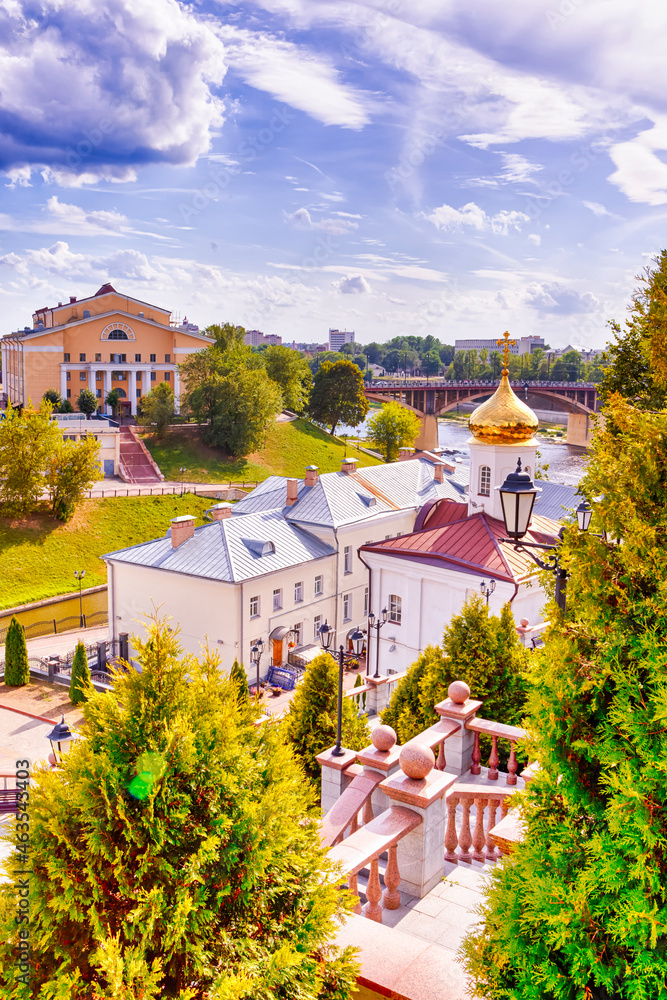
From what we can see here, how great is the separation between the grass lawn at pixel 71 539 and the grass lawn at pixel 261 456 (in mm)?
6871

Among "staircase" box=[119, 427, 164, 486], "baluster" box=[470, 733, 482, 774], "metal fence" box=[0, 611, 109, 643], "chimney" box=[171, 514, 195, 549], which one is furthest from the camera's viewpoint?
"staircase" box=[119, 427, 164, 486]

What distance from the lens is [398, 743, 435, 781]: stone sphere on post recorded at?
6109 millimetres

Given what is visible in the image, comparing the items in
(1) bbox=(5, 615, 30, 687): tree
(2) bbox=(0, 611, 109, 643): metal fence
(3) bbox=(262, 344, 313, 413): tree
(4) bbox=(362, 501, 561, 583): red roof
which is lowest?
(2) bbox=(0, 611, 109, 643): metal fence

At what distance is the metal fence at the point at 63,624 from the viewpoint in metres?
33.8

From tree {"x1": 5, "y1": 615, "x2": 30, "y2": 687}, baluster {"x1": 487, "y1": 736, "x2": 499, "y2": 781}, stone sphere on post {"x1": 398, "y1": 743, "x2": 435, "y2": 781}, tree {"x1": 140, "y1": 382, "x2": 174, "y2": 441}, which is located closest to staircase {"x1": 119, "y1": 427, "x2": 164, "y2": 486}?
tree {"x1": 140, "y1": 382, "x2": 174, "y2": 441}

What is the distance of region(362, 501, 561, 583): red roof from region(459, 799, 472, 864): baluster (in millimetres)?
13098

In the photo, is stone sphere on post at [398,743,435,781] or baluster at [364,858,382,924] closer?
baluster at [364,858,382,924]

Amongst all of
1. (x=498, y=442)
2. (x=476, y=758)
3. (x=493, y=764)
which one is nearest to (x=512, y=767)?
(x=493, y=764)

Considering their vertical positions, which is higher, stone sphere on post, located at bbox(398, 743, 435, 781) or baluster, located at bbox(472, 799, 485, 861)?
stone sphere on post, located at bbox(398, 743, 435, 781)

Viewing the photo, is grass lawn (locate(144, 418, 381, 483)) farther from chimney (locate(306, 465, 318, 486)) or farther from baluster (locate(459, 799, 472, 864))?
baluster (locate(459, 799, 472, 864))

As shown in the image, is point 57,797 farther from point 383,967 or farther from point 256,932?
point 383,967

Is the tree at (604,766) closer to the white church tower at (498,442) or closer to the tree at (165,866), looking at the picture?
the tree at (165,866)

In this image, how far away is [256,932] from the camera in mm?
3410

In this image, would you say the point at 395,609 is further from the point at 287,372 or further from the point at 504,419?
the point at 287,372
